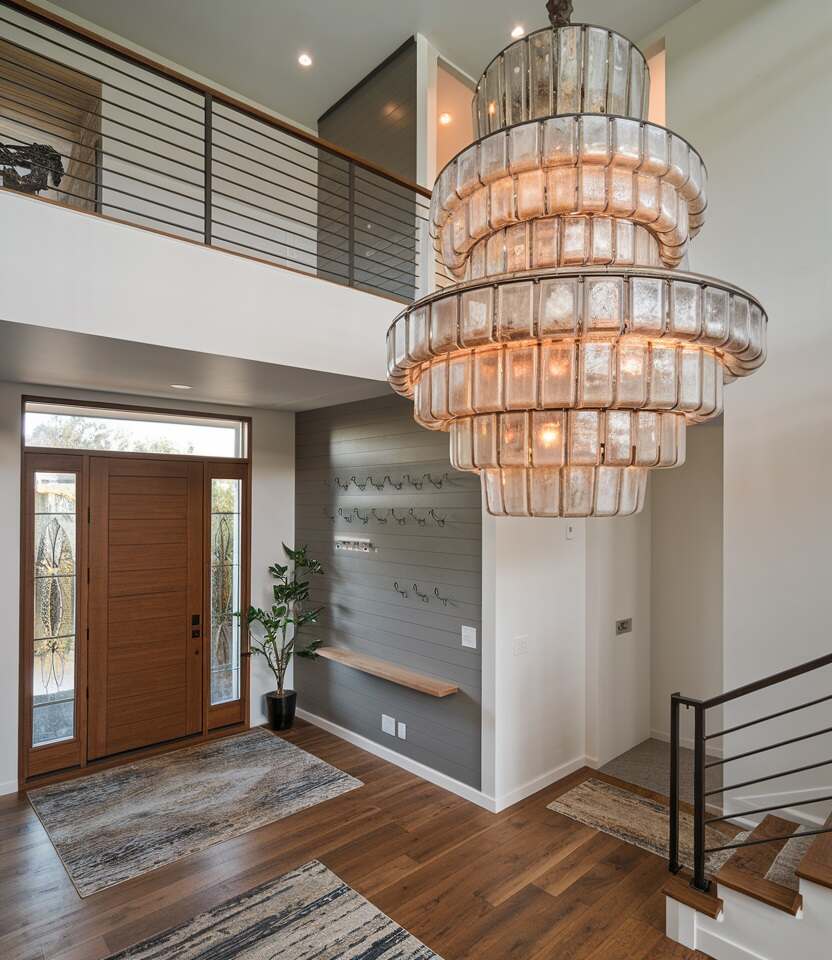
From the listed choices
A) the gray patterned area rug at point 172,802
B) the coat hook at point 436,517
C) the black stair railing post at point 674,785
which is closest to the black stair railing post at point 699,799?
the black stair railing post at point 674,785

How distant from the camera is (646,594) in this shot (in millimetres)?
5543

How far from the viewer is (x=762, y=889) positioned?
2.78m

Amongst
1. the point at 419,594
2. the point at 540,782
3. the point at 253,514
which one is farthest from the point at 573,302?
the point at 253,514

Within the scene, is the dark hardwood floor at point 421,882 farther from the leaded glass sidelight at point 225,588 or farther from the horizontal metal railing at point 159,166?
the horizontal metal railing at point 159,166

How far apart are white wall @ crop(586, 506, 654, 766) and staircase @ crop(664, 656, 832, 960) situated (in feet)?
5.89

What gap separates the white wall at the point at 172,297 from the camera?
2.69m

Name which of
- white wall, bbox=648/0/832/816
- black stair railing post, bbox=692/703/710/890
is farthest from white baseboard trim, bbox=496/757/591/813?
black stair railing post, bbox=692/703/710/890

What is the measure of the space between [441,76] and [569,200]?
5.13 m

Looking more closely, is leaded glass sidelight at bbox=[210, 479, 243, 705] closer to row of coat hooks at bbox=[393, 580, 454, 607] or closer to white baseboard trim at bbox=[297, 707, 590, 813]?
white baseboard trim at bbox=[297, 707, 590, 813]

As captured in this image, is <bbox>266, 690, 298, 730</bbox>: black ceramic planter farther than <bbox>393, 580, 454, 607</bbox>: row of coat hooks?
Yes

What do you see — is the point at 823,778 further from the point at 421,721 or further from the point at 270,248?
the point at 270,248

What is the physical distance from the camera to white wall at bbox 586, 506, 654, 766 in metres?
4.95

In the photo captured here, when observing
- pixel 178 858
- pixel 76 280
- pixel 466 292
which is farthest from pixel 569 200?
pixel 178 858

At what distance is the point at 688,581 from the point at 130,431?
4962 mm
